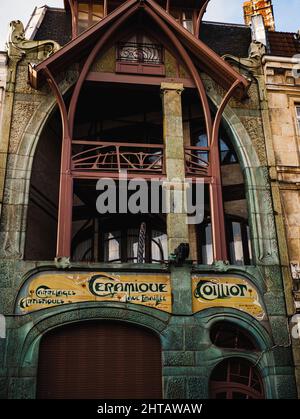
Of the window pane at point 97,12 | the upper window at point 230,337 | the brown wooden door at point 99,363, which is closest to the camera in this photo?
the brown wooden door at point 99,363

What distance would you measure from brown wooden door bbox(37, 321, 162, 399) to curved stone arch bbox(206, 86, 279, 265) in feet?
13.4

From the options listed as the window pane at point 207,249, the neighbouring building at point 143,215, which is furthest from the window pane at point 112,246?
the window pane at point 207,249

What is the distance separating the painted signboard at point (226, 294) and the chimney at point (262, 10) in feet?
45.3

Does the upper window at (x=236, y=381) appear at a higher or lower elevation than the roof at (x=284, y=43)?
lower

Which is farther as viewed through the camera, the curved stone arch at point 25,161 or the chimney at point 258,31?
the chimney at point 258,31

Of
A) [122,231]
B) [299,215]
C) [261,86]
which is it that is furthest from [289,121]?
[122,231]

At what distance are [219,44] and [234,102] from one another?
4.13 metres

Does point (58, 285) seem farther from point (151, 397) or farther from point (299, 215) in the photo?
point (299, 215)

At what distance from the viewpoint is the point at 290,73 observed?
17.4 m

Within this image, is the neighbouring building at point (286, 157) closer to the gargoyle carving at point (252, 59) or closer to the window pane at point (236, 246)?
the gargoyle carving at point (252, 59)

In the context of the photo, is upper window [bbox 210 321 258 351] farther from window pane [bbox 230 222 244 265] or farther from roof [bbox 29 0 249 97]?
roof [bbox 29 0 249 97]

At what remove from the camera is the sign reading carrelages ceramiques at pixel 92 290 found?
13555 millimetres

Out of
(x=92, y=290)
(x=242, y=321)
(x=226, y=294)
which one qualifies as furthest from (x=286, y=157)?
(x=92, y=290)

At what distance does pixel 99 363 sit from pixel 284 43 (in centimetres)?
1325
